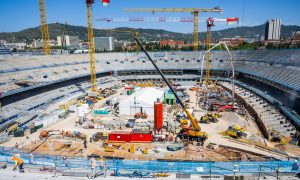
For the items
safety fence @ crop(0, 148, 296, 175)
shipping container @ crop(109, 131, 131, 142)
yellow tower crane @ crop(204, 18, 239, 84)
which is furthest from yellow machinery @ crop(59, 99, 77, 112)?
yellow tower crane @ crop(204, 18, 239, 84)

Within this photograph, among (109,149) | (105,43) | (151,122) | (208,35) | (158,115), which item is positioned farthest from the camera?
(105,43)

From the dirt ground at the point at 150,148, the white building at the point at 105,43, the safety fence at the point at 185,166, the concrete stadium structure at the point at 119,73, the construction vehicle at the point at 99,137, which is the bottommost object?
the dirt ground at the point at 150,148

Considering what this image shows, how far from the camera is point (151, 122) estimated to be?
3838cm

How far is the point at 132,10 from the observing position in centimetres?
9394

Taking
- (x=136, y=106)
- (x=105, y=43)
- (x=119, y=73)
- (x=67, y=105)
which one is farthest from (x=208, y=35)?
(x=105, y=43)

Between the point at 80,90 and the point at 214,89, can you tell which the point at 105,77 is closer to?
the point at 80,90

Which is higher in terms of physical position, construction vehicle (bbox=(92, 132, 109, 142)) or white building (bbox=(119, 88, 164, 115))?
white building (bbox=(119, 88, 164, 115))

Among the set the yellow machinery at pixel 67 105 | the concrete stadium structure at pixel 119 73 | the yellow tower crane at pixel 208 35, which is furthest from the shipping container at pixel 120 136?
the yellow tower crane at pixel 208 35

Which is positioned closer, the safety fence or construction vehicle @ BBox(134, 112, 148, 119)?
the safety fence

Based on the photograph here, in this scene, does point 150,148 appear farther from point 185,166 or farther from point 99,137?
point 185,166

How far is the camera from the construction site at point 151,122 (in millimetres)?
20156

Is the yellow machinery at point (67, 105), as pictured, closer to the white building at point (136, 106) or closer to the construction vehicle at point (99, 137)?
the white building at point (136, 106)

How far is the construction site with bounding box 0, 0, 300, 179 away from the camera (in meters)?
20.2

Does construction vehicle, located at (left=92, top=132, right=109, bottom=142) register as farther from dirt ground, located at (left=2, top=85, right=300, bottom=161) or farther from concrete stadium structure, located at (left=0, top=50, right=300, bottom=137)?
concrete stadium structure, located at (left=0, top=50, right=300, bottom=137)
